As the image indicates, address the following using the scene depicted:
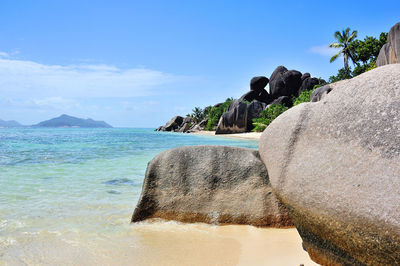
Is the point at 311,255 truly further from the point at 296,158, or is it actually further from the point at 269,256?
the point at 296,158

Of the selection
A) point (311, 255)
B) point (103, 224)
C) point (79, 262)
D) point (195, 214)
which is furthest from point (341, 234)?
point (103, 224)

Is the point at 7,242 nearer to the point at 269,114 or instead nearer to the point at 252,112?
the point at 269,114

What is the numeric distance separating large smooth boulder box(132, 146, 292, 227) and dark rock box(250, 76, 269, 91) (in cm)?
4099

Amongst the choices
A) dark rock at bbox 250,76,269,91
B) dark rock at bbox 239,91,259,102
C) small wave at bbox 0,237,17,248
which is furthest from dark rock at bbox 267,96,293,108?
small wave at bbox 0,237,17,248

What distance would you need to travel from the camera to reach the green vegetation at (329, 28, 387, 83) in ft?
97.6

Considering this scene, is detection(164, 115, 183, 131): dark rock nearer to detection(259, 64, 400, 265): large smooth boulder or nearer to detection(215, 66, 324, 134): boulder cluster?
detection(215, 66, 324, 134): boulder cluster

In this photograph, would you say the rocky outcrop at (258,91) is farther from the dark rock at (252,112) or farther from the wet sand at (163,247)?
the wet sand at (163,247)

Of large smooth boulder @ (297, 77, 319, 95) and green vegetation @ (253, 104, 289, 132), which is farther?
large smooth boulder @ (297, 77, 319, 95)

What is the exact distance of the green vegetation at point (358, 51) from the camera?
29750mm

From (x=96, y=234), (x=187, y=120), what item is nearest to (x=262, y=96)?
(x=187, y=120)

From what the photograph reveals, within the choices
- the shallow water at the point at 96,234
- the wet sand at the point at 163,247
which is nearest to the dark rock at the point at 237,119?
the shallow water at the point at 96,234

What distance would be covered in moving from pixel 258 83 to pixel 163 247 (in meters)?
42.2

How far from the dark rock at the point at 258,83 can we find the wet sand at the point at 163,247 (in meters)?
41.5

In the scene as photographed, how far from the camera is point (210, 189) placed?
3611 mm
